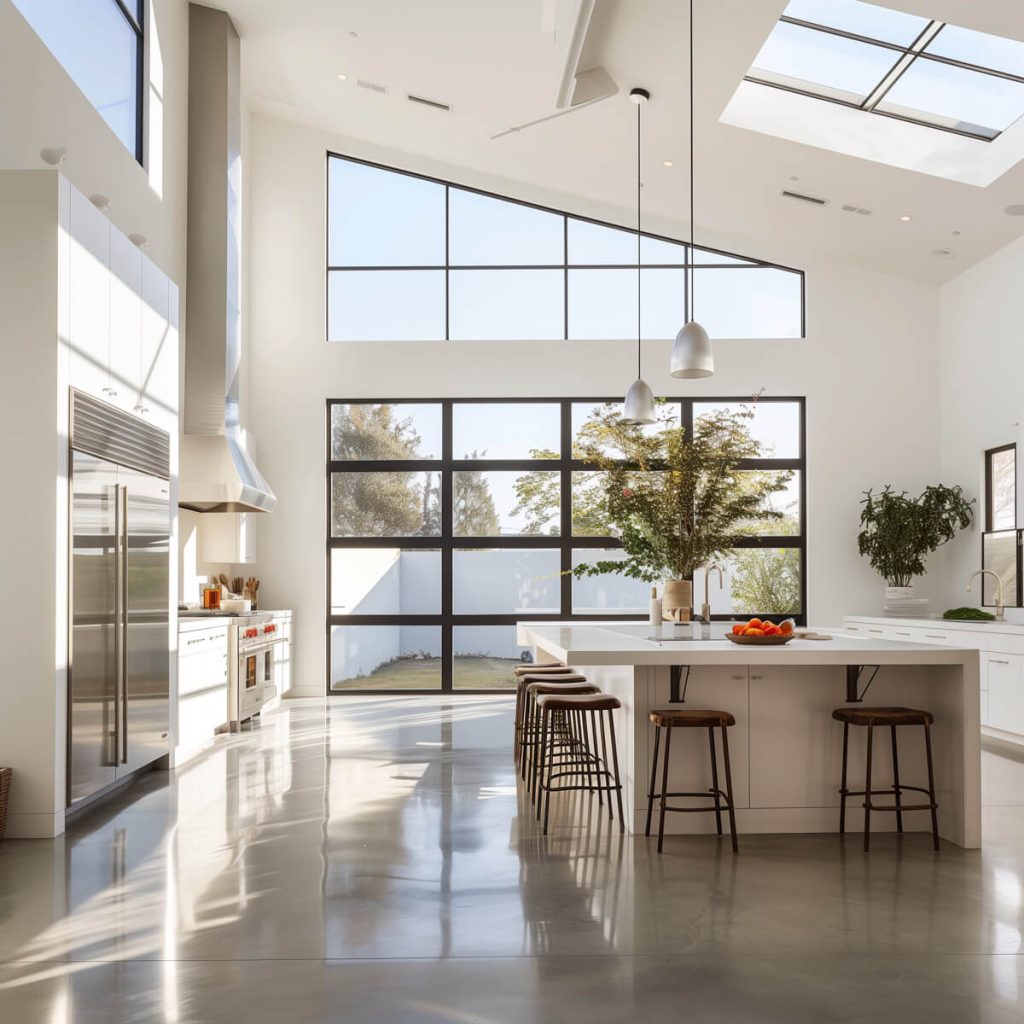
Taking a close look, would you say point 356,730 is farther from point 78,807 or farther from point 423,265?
point 423,265

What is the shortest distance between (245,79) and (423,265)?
2.31 meters

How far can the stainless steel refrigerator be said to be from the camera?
4616 millimetres

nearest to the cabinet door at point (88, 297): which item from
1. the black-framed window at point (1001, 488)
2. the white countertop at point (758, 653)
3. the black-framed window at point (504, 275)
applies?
the white countertop at point (758, 653)

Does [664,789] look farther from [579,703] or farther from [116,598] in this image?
[116,598]

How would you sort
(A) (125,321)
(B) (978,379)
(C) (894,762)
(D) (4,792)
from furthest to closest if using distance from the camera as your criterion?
1. (B) (978,379)
2. (A) (125,321)
3. (C) (894,762)
4. (D) (4,792)

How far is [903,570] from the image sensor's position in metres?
9.20

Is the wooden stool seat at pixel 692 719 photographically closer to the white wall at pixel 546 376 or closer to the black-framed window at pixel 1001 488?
the black-framed window at pixel 1001 488

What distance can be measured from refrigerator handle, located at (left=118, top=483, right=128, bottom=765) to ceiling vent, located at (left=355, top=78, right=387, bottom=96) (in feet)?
16.0

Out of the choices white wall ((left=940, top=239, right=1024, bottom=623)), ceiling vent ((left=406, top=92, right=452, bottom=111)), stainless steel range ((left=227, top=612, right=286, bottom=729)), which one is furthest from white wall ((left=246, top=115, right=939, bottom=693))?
ceiling vent ((left=406, top=92, right=452, bottom=111))

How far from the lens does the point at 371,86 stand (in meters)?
8.57

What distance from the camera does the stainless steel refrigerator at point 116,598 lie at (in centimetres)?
462

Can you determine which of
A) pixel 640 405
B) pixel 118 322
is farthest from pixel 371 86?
pixel 118 322

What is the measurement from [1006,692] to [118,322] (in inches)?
241

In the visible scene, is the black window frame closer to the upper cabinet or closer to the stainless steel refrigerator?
the upper cabinet
